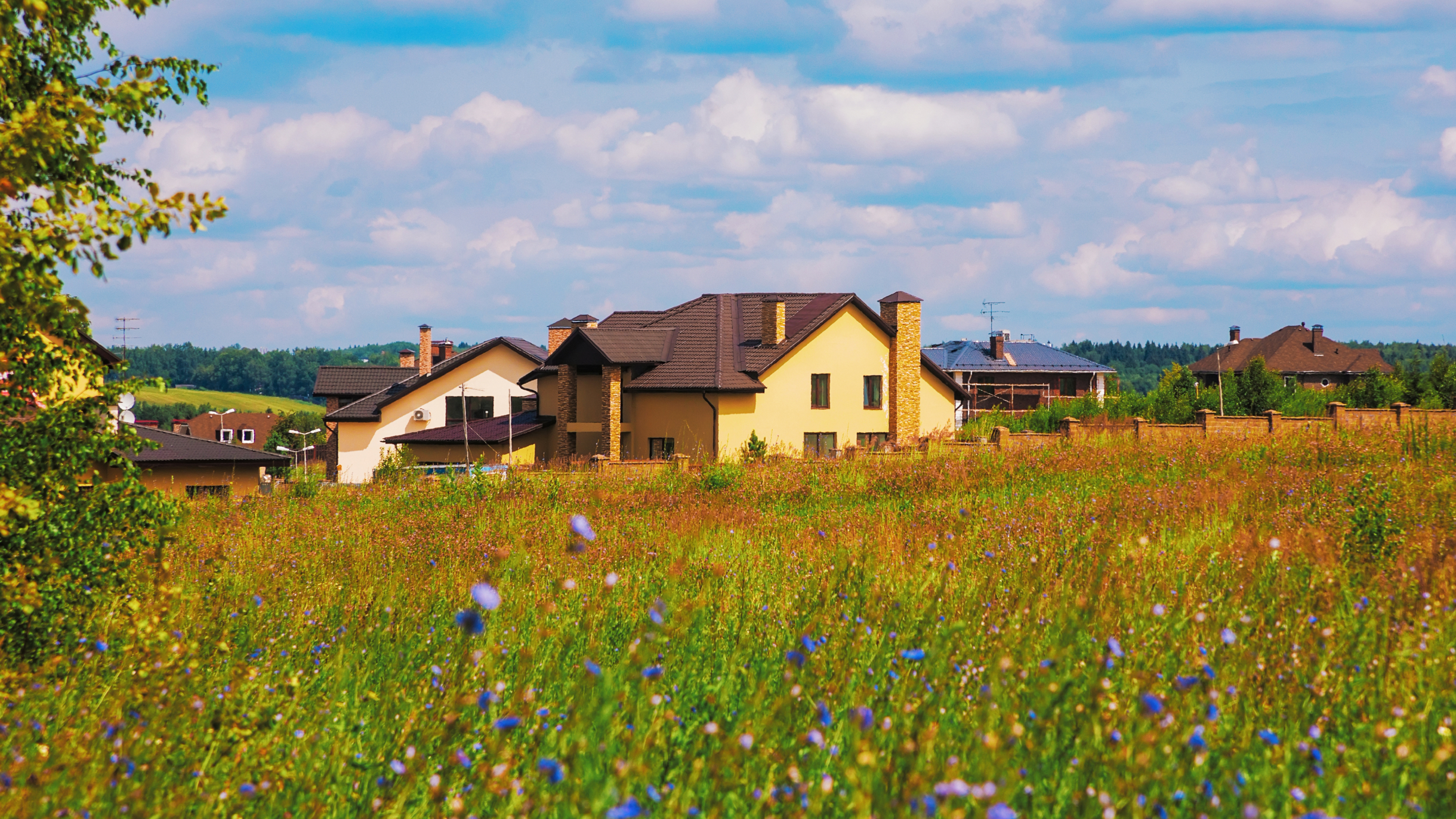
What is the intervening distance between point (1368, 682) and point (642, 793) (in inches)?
125

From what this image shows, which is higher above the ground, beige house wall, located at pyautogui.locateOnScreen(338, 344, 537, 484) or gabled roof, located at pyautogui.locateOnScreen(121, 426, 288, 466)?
beige house wall, located at pyautogui.locateOnScreen(338, 344, 537, 484)

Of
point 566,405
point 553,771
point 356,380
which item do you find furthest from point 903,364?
point 553,771

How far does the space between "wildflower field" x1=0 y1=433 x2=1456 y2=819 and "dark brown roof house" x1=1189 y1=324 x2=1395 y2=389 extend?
85284 mm

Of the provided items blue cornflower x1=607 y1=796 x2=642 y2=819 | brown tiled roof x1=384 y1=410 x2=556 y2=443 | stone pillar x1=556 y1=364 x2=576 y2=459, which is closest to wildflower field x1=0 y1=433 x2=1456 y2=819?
blue cornflower x1=607 y1=796 x2=642 y2=819

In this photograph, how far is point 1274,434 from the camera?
2106 centimetres

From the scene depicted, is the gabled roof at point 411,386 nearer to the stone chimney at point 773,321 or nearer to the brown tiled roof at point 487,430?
the brown tiled roof at point 487,430

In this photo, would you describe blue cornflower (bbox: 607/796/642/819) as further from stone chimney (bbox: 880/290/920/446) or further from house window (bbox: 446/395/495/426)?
house window (bbox: 446/395/495/426)

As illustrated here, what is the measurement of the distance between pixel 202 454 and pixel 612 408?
13.7 metres

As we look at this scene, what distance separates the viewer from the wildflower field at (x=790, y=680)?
2711mm

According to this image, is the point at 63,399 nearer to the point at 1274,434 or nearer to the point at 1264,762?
the point at 1264,762

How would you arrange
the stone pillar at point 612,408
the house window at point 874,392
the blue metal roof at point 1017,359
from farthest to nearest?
the blue metal roof at point 1017,359 < the house window at point 874,392 < the stone pillar at point 612,408

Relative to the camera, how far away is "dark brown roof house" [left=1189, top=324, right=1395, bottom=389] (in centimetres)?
8431

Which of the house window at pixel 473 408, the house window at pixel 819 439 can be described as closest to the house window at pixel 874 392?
the house window at pixel 819 439

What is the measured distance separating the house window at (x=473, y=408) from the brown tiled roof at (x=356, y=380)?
511 cm
